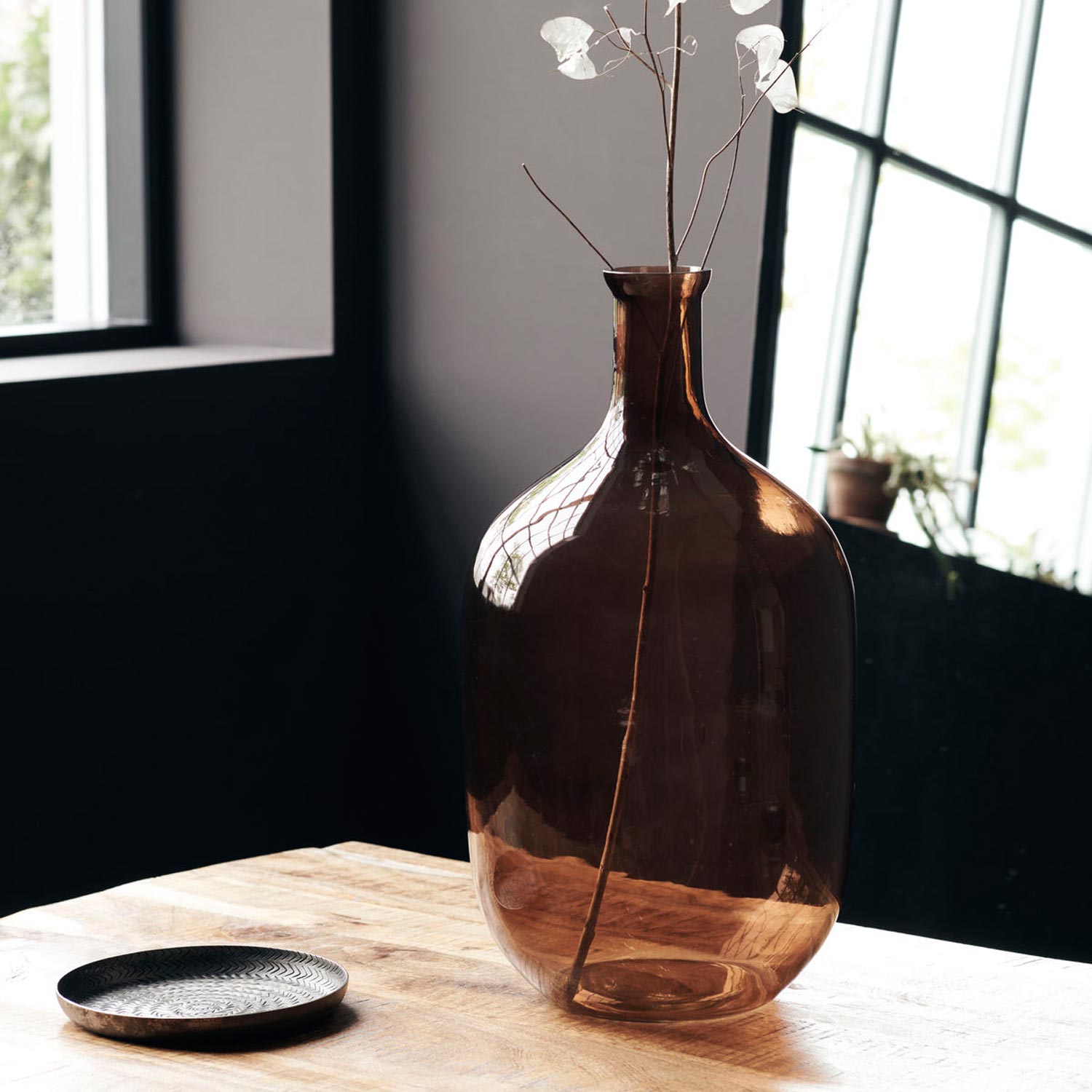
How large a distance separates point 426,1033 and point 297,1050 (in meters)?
0.07

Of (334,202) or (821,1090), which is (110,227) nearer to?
(334,202)

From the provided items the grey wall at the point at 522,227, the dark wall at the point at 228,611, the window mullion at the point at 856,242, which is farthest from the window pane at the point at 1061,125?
the dark wall at the point at 228,611

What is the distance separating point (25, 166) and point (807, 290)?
1170 millimetres

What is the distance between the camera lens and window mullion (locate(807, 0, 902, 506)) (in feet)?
6.76

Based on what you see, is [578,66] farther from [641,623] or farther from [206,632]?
[206,632]

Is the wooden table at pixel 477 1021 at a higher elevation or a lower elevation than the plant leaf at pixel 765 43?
lower

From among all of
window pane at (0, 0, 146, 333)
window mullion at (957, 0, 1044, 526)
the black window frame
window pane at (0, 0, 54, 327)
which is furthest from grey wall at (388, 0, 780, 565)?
window pane at (0, 0, 54, 327)

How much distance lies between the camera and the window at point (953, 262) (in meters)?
1.99

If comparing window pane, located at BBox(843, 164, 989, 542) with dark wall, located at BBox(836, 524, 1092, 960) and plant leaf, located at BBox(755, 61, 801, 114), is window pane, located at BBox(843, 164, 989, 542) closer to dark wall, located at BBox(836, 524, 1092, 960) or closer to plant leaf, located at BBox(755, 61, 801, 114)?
dark wall, located at BBox(836, 524, 1092, 960)

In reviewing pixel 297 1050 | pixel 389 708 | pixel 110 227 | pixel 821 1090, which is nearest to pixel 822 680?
pixel 821 1090

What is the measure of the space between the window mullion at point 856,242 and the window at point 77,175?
1.07 m

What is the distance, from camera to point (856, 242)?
2.10 m

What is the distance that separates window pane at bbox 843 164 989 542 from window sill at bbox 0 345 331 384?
2.75 ft

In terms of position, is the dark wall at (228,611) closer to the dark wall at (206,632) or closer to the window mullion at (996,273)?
the dark wall at (206,632)
